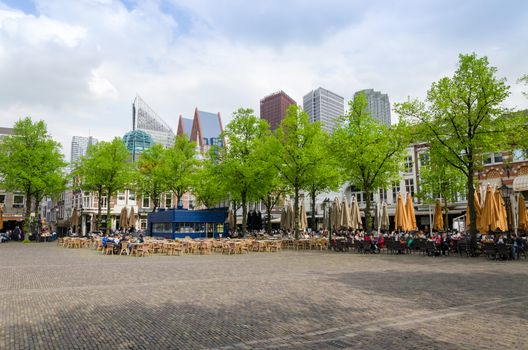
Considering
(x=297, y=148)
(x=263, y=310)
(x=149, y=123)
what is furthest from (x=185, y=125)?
(x=263, y=310)

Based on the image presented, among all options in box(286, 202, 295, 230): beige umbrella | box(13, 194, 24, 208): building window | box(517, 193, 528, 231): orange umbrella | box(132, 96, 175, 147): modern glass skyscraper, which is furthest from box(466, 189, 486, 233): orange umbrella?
box(132, 96, 175, 147): modern glass skyscraper

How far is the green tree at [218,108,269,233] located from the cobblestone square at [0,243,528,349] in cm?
1913

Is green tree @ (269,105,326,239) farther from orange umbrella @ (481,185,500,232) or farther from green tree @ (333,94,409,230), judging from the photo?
orange umbrella @ (481,185,500,232)

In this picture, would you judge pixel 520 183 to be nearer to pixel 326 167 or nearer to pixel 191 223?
pixel 326 167

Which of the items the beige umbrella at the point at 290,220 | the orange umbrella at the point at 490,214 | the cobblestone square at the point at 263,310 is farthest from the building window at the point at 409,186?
the cobblestone square at the point at 263,310

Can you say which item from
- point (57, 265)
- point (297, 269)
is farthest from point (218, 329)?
point (57, 265)

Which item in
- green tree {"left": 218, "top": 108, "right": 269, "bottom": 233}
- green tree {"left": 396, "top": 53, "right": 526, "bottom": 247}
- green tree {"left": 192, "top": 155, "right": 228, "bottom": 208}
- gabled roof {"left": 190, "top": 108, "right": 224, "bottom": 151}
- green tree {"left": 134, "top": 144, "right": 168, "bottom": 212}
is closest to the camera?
green tree {"left": 396, "top": 53, "right": 526, "bottom": 247}

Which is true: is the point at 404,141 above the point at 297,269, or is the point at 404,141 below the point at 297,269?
above

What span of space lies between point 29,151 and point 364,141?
108 ft

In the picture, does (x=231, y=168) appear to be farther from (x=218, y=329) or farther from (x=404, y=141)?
(x=218, y=329)

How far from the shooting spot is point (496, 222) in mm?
22328

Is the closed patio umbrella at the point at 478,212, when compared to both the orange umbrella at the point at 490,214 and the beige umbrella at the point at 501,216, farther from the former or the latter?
the beige umbrella at the point at 501,216

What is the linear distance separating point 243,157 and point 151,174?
46.9 feet

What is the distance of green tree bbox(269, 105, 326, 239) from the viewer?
29922mm
